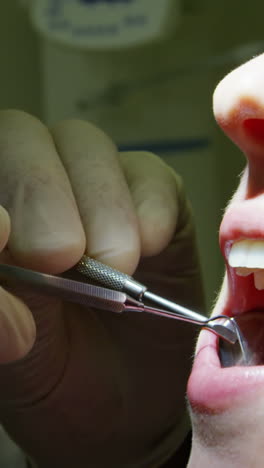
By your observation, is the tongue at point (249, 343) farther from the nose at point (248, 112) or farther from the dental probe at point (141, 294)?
the nose at point (248, 112)

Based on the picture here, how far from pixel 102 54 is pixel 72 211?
1255mm

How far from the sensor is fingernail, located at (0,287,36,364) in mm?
629

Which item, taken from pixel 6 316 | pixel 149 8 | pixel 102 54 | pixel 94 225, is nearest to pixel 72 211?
pixel 94 225

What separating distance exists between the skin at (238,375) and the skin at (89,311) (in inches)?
6.2

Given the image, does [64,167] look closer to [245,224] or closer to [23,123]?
[23,123]

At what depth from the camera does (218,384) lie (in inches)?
23.1

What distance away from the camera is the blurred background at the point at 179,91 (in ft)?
5.87

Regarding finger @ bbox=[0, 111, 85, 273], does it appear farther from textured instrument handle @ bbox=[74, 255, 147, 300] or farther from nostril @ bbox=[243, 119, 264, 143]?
nostril @ bbox=[243, 119, 264, 143]

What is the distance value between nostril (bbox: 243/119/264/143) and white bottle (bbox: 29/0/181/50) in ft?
3.79

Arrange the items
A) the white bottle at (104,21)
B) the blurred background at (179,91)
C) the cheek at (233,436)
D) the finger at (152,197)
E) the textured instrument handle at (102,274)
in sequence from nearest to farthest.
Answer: the cheek at (233,436), the textured instrument handle at (102,274), the finger at (152,197), the white bottle at (104,21), the blurred background at (179,91)

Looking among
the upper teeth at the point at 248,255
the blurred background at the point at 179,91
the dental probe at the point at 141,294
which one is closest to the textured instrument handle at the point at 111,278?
the dental probe at the point at 141,294

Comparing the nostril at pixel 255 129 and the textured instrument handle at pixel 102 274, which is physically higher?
the nostril at pixel 255 129

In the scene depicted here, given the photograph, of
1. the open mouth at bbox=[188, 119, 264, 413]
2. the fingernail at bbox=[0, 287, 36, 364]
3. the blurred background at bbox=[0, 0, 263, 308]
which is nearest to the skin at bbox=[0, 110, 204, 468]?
the fingernail at bbox=[0, 287, 36, 364]

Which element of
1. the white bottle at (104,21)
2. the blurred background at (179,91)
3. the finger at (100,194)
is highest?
the finger at (100,194)
